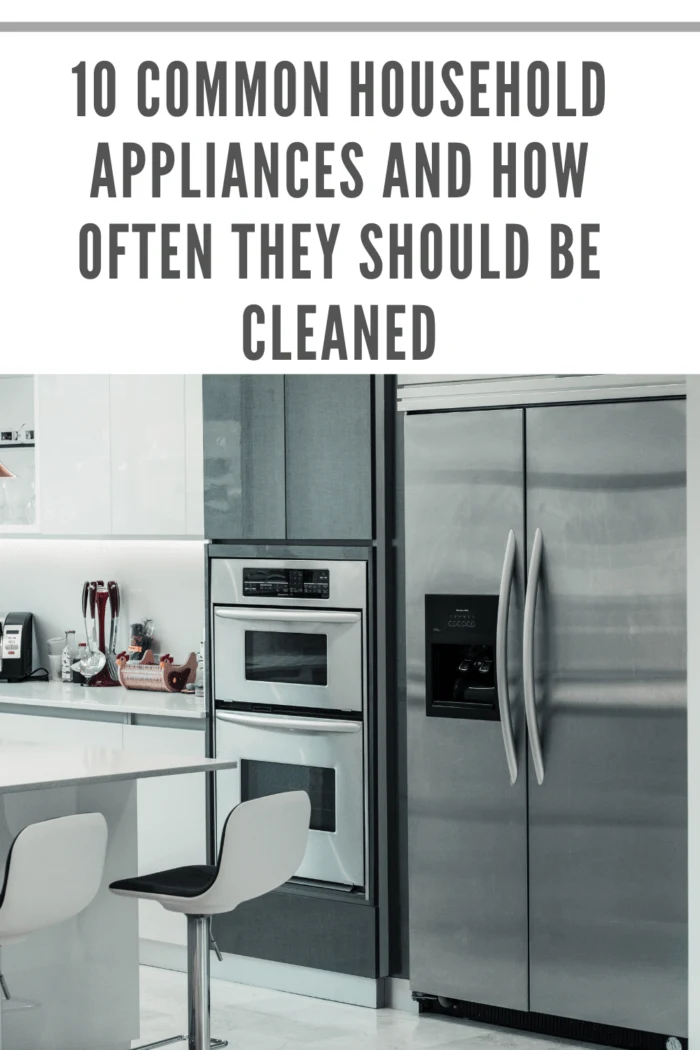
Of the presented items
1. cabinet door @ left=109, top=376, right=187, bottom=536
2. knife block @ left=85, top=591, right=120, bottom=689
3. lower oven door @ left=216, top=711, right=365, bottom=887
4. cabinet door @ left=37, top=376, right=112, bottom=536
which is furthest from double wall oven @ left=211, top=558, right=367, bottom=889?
knife block @ left=85, top=591, right=120, bottom=689

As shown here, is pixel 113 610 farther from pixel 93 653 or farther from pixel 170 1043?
pixel 170 1043

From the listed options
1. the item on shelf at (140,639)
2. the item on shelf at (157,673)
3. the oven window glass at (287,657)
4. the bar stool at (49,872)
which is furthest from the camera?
the item on shelf at (140,639)

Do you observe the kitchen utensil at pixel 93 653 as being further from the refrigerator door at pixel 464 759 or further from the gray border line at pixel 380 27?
the gray border line at pixel 380 27

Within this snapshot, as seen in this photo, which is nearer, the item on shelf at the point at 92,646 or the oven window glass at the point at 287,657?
the oven window glass at the point at 287,657

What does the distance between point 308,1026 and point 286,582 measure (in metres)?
1.38

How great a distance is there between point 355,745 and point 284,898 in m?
0.60

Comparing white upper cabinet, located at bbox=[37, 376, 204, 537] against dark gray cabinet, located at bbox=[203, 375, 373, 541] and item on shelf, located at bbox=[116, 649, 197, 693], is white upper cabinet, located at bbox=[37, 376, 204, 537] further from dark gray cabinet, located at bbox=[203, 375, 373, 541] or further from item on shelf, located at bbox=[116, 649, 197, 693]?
item on shelf, located at bbox=[116, 649, 197, 693]

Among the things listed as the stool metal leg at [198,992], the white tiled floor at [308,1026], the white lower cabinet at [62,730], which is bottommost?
the white tiled floor at [308,1026]

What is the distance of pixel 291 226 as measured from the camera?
6.29 feet

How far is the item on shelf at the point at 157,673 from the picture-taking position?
5.31 m

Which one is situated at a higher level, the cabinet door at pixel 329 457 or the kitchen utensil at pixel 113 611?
the cabinet door at pixel 329 457

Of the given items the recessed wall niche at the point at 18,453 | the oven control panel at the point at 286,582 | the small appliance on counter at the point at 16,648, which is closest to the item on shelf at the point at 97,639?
the small appliance on counter at the point at 16,648

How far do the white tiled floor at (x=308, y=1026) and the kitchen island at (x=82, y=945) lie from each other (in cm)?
43

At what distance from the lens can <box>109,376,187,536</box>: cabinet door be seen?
5004 mm
